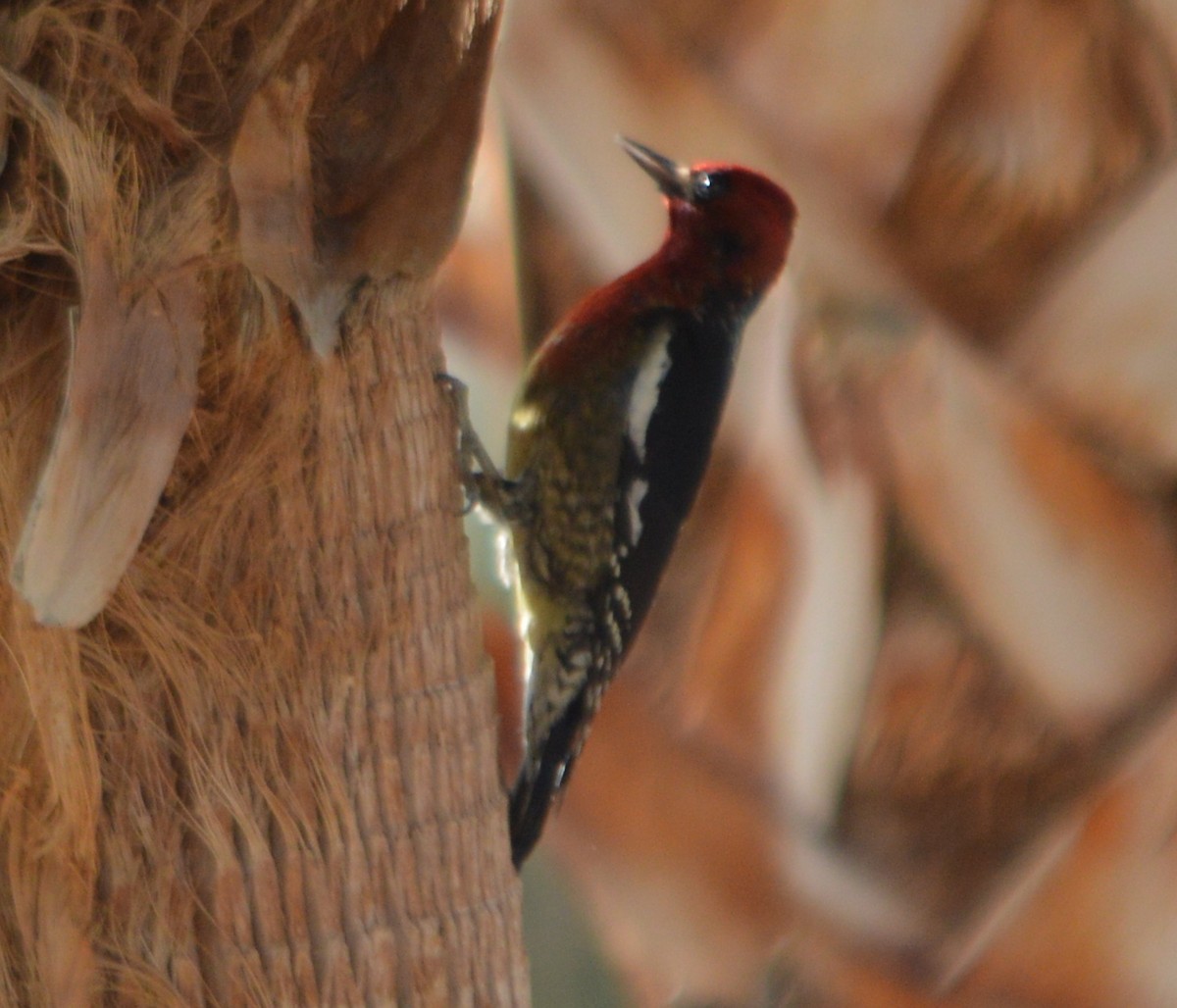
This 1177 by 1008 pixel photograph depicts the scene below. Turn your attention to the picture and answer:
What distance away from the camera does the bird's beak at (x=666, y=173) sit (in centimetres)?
183

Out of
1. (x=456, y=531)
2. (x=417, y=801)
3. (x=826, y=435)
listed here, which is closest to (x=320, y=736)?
(x=417, y=801)

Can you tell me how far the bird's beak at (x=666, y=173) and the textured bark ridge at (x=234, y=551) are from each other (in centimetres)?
74

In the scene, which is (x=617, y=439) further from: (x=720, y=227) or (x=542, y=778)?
(x=542, y=778)

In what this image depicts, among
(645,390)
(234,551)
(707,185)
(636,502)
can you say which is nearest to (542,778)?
(636,502)

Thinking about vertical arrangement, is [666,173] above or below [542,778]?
above

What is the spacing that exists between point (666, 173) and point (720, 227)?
0.10 m

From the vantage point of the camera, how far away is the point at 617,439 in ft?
5.76

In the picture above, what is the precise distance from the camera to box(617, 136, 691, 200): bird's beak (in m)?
1.83

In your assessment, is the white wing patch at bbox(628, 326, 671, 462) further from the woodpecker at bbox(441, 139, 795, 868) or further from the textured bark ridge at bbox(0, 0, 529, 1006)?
the textured bark ridge at bbox(0, 0, 529, 1006)

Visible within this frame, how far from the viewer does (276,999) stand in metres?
1.02

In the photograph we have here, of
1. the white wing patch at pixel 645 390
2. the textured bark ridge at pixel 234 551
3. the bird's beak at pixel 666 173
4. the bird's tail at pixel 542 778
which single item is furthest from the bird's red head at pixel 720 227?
the textured bark ridge at pixel 234 551

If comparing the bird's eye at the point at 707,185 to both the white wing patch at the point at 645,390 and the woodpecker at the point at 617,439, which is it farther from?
the white wing patch at the point at 645,390

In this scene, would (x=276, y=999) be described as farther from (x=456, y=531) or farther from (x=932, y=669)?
(x=932, y=669)

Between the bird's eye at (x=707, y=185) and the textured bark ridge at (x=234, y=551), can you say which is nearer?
the textured bark ridge at (x=234, y=551)
